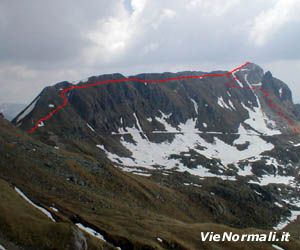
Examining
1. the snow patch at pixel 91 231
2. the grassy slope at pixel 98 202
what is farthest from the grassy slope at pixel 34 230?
the snow patch at pixel 91 231

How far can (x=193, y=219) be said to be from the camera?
106 meters

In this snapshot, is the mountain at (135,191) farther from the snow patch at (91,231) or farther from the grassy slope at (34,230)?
the snow patch at (91,231)

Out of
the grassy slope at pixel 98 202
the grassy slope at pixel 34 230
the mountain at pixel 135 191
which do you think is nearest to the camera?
the grassy slope at pixel 34 230

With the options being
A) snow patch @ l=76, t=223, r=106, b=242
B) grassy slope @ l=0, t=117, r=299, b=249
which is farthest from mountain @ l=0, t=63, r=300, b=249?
snow patch @ l=76, t=223, r=106, b=242

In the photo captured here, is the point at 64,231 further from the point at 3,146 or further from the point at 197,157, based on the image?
the point at 197,157

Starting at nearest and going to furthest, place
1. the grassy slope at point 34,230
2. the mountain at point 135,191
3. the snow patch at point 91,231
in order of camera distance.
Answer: the grassy slope at point 34,230 < the snow patch at point 91,231 < the mountain at point 135,191

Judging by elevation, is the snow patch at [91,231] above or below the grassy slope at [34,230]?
below

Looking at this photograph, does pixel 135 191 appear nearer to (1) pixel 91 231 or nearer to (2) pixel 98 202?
(2) pixel 98 202

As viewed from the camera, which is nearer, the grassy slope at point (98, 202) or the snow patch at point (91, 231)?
the snow patch at point (91, 231)

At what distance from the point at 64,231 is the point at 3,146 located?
4930 cm

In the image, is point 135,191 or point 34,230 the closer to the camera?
point 34,230

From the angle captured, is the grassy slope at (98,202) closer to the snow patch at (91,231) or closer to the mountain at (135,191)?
the mountain at (135,191)

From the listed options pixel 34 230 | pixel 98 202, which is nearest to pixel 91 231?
pixel 34 230

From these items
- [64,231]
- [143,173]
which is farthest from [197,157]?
[64,231]
